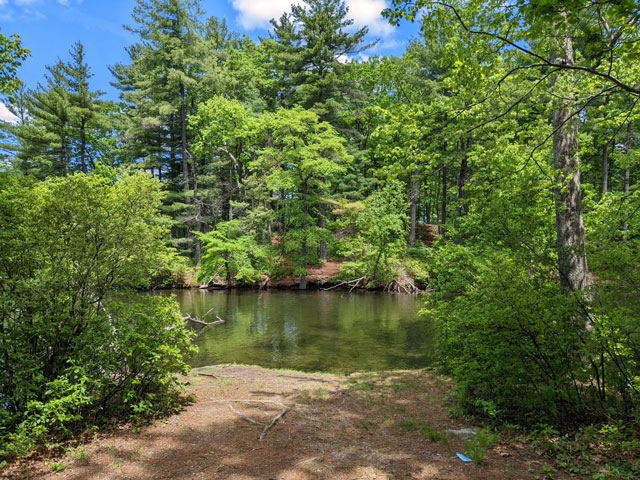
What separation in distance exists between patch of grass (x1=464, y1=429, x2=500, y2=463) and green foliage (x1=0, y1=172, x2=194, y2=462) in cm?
Result: 396

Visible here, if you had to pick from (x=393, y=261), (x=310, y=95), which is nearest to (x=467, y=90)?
(x=393, y=261)

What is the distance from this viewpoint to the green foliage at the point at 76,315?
4.16 meters

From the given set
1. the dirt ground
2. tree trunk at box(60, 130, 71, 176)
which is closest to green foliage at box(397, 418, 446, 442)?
the dirt ground

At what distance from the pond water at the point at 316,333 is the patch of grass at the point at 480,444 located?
3420mm

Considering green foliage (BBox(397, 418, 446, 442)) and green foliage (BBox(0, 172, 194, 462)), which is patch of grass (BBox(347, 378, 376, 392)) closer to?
green foliage (BBox(397, 418, 446, 442))

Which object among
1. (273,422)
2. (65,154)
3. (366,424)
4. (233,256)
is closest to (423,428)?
(366,424)

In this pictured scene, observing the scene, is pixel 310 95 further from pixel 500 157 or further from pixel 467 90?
pixel 467 90

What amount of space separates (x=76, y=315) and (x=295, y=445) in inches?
130

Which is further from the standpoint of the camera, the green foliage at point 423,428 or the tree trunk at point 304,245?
the tree trunk at point 304,245

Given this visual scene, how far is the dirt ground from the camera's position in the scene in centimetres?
357

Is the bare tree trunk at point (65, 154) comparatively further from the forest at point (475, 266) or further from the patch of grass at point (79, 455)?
the patch of grass at point (79, 455)

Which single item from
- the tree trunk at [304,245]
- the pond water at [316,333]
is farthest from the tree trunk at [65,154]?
the tree trunk at [304,245]

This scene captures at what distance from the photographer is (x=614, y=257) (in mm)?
4371

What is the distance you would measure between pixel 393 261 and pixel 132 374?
19404 millimetres
